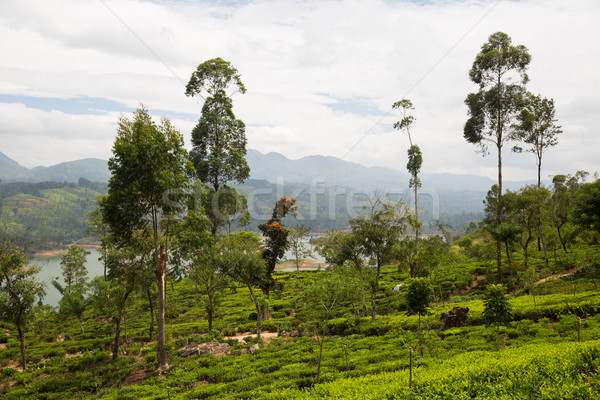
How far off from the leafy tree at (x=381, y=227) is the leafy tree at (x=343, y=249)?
82cm

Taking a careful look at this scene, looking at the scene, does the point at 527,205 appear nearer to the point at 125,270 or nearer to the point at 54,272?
the point at 125,270

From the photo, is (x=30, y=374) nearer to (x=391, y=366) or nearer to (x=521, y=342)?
(x=391, y=366)

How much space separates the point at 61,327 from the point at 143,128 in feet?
109

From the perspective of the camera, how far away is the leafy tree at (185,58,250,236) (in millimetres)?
24938

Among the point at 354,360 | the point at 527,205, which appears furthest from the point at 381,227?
the point at 527,205

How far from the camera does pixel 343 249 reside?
25.0 metres

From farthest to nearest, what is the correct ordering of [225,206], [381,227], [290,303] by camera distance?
1. [290,303]
2. [225,206]
3. [381,227]

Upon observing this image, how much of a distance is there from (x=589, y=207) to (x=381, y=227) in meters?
12.7

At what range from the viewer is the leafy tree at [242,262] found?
22.5 m

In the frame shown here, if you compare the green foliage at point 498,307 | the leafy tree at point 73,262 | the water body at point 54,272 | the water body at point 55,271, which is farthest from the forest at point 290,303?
the water body at point 54,272

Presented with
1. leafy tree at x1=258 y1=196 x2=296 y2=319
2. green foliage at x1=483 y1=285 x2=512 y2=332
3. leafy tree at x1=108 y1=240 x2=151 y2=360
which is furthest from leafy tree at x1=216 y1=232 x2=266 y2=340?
green foliage at x1=483 y1=285 x2=512 y2=332

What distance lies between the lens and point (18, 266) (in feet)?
71.6

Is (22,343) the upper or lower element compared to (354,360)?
lower

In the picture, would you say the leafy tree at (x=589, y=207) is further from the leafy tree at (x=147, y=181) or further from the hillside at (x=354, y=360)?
the leafy tree at (x=147, y=181)
